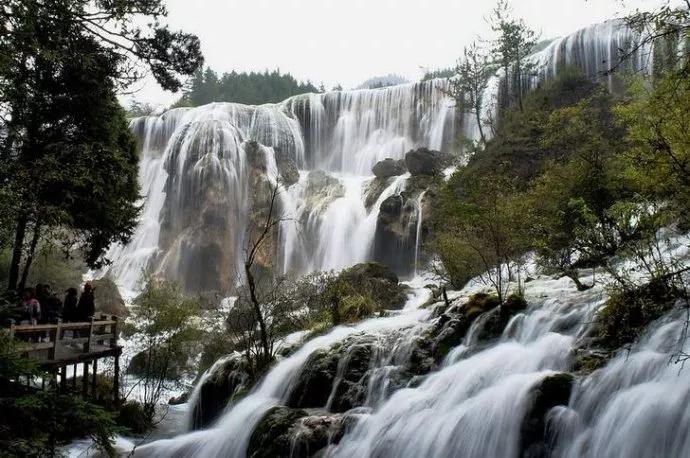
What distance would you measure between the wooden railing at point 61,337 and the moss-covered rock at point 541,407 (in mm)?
9585

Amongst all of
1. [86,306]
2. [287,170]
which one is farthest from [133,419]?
[287,170]

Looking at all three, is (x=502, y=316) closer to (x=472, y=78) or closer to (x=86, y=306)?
(x=86, y=306)

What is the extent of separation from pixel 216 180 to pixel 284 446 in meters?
35.8

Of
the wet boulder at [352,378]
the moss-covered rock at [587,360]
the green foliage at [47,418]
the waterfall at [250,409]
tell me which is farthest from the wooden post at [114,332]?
the moss-covered rock at [587,360]

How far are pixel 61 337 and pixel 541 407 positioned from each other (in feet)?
37.7

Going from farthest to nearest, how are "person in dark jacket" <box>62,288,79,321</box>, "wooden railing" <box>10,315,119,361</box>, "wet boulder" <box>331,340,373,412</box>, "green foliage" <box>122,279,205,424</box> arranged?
"green foliage" <box>122,279,205,424</box>, "person in dark jacket" <box>62,288,79,321</box>, "wooden railing" <box>10,315,119,361</box>, "wet boulder" <box>331,340,373,412</box>

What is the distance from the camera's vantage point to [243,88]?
269 feet

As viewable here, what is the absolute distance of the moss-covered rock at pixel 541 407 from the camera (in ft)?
24.4

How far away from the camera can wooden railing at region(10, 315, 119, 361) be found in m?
12.1

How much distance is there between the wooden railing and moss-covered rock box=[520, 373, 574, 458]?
9585 millimetres

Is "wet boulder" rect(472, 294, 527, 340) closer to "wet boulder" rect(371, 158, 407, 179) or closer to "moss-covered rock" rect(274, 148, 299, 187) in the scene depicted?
"wet boulder" rect(371, 158, 407, 179)

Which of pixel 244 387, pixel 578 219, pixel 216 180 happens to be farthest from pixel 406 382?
pixel 216 180

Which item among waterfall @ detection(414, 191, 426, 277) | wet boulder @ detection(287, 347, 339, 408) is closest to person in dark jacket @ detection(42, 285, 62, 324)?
wet boulder @ detection(287, 347, 339, 408)

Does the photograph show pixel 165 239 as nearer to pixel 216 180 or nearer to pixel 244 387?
pixel 216 180
